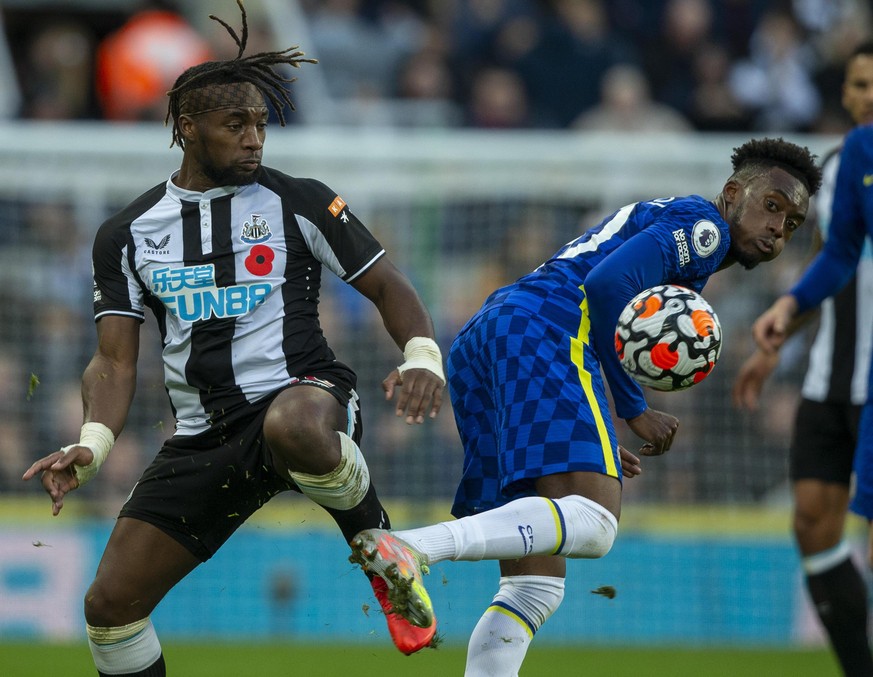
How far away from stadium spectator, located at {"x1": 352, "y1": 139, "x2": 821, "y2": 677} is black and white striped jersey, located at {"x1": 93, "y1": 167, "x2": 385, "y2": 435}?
0.57 m

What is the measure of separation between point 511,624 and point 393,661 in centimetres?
413

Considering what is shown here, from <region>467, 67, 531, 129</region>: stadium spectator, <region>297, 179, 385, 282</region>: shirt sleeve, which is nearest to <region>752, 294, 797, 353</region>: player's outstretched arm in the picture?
<region>297, 179, 385, 282</region>: shirt sleeve

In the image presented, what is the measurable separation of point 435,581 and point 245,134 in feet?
19.0

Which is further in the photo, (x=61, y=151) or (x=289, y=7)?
(x=289, y=7)

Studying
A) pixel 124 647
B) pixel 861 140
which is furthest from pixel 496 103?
pixel 124 647

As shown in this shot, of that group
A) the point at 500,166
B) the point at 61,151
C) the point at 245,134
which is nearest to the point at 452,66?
the point at 500,166

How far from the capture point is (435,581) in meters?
10.3

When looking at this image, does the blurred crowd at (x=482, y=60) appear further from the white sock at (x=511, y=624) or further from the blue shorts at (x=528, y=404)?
Result: the white sock at (x=511, y=624)

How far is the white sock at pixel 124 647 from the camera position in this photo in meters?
5.11

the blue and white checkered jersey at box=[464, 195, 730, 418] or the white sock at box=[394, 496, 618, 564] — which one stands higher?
the blue and white checkered jersey at box=[464, 195, 730, 418]

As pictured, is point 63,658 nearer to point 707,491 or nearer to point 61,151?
point 61,151

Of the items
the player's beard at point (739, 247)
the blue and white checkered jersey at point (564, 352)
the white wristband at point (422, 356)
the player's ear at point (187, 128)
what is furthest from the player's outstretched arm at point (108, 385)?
the player's beard at point (739, 247)

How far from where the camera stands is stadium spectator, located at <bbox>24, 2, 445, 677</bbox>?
16.6 ft

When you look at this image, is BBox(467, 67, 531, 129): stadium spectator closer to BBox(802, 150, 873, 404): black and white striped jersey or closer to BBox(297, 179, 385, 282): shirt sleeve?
BBox(802, 150, 873, 404): black and white striped jersey
